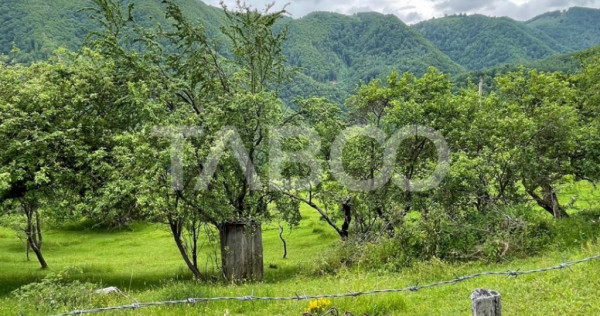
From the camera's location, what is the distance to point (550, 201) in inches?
859

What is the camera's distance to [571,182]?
20219 mm

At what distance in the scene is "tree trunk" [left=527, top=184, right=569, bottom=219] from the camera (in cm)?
1986

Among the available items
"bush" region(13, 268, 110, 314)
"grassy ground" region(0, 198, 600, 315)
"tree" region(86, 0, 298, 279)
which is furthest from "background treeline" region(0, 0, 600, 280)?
"bush" region(13, 268, 110, 314)

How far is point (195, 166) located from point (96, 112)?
18.1 ft

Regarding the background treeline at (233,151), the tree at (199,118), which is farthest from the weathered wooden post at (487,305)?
the tree at (199,118)

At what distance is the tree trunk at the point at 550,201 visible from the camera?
65.1 ft

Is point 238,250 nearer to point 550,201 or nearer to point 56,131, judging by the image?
point 56,131

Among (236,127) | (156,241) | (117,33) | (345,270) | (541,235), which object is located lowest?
(156,241)

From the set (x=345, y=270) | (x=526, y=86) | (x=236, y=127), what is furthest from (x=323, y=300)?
(x=526, y=86)

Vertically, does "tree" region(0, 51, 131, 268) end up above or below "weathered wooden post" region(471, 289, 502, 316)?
above

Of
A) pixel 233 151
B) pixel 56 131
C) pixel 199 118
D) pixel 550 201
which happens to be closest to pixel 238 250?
pixel 233 151

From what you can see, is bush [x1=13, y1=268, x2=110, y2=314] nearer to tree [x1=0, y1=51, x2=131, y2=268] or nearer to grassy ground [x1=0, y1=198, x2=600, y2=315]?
grassy ground [x1=0, y1=198, x2=600, y2=315]

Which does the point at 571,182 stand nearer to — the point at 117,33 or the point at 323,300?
the point at 323,300

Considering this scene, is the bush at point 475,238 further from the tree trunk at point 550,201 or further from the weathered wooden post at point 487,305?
the weathered wooden post at point 487,305
